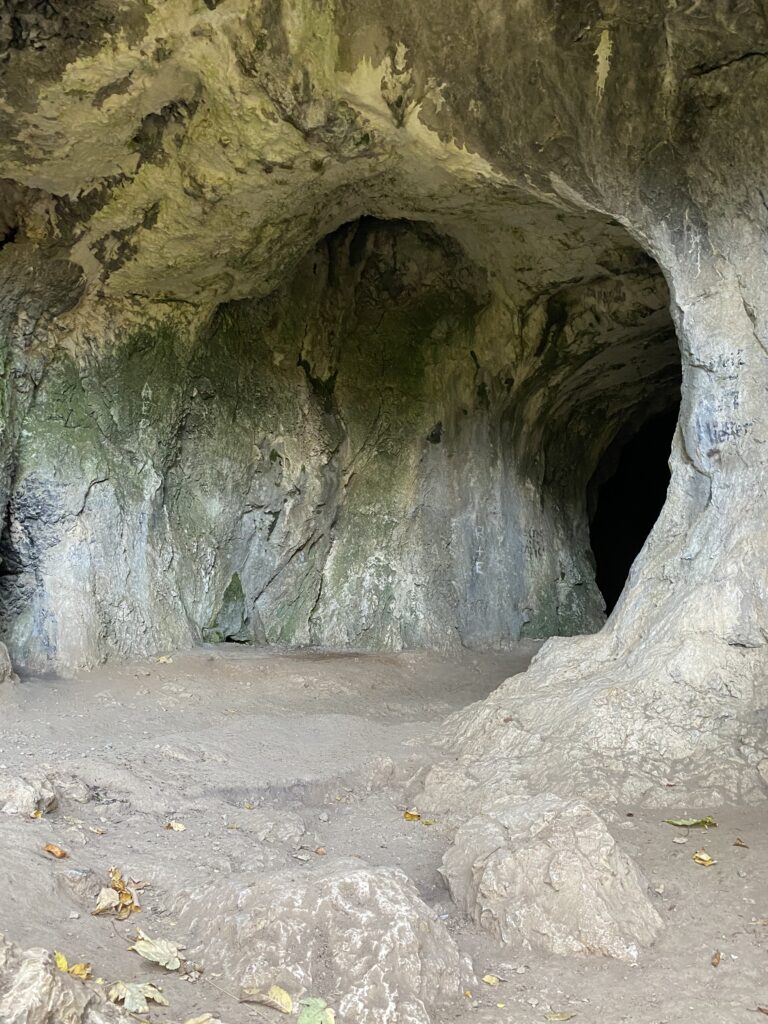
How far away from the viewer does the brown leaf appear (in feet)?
9.45

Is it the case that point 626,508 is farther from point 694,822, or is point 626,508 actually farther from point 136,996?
point 136,996

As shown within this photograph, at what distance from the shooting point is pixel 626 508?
669 inches

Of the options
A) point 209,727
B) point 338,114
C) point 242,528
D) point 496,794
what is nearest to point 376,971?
point 496,794

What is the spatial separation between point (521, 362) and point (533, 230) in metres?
1.65

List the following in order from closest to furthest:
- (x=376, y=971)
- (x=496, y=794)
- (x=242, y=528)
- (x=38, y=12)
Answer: (x=376, y=971) → (x=496, y=794) → (x=38, y=12) → (x=242, y=528)

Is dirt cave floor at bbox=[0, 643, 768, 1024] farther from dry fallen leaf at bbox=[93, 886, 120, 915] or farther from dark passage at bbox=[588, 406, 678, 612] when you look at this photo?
dark passage at bbox=[588, 406, 678, 612]

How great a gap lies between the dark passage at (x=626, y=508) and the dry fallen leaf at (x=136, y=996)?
14061mm

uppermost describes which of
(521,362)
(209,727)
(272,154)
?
(272,154)

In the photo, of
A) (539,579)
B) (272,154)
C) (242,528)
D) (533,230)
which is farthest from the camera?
(539,579)

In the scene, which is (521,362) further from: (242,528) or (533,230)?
(242,528)

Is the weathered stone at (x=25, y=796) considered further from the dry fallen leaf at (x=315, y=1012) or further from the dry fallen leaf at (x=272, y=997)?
the dry fallen leaf at (x=315, y=1012)

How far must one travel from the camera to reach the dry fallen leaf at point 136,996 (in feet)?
6.59

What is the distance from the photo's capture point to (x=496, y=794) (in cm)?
378

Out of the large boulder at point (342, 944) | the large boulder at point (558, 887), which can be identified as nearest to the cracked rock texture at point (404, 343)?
the large boulder at point (558, 887)
